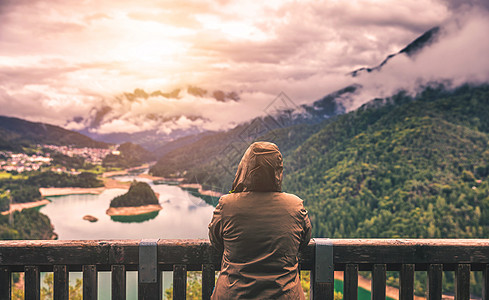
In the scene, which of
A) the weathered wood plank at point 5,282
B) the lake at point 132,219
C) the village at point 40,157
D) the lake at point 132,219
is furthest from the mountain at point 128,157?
the weathered wood plank at point 5,282

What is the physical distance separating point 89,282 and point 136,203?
78.7 metres

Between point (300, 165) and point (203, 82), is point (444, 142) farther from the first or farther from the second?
point (203, 82)

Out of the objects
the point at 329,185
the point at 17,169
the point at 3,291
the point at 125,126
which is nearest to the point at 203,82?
the point at 125,126

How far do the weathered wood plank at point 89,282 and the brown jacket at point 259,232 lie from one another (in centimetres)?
64

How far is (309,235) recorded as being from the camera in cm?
188

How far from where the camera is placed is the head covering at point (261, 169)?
70.8 inches

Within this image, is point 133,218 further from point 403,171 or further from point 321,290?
point 321,290

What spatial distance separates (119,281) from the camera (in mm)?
2027

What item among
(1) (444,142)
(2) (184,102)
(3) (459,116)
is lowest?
(1) (444,142)

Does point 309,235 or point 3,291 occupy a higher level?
point 309,235

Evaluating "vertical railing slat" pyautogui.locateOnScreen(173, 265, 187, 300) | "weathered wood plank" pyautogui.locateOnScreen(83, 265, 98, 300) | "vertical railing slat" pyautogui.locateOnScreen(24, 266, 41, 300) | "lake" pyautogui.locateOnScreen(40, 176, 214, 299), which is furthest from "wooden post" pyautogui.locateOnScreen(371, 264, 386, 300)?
"lake" pyautogui.locateOnScreen(40, 176, 214, 299)

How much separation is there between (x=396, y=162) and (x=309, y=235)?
7468cm

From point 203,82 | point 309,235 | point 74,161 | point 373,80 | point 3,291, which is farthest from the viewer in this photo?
point 203,82

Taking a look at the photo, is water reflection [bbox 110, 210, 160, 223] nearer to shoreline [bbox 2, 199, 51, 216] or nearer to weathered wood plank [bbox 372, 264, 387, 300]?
shoreline [bbox 2, 199, 51, 216]
